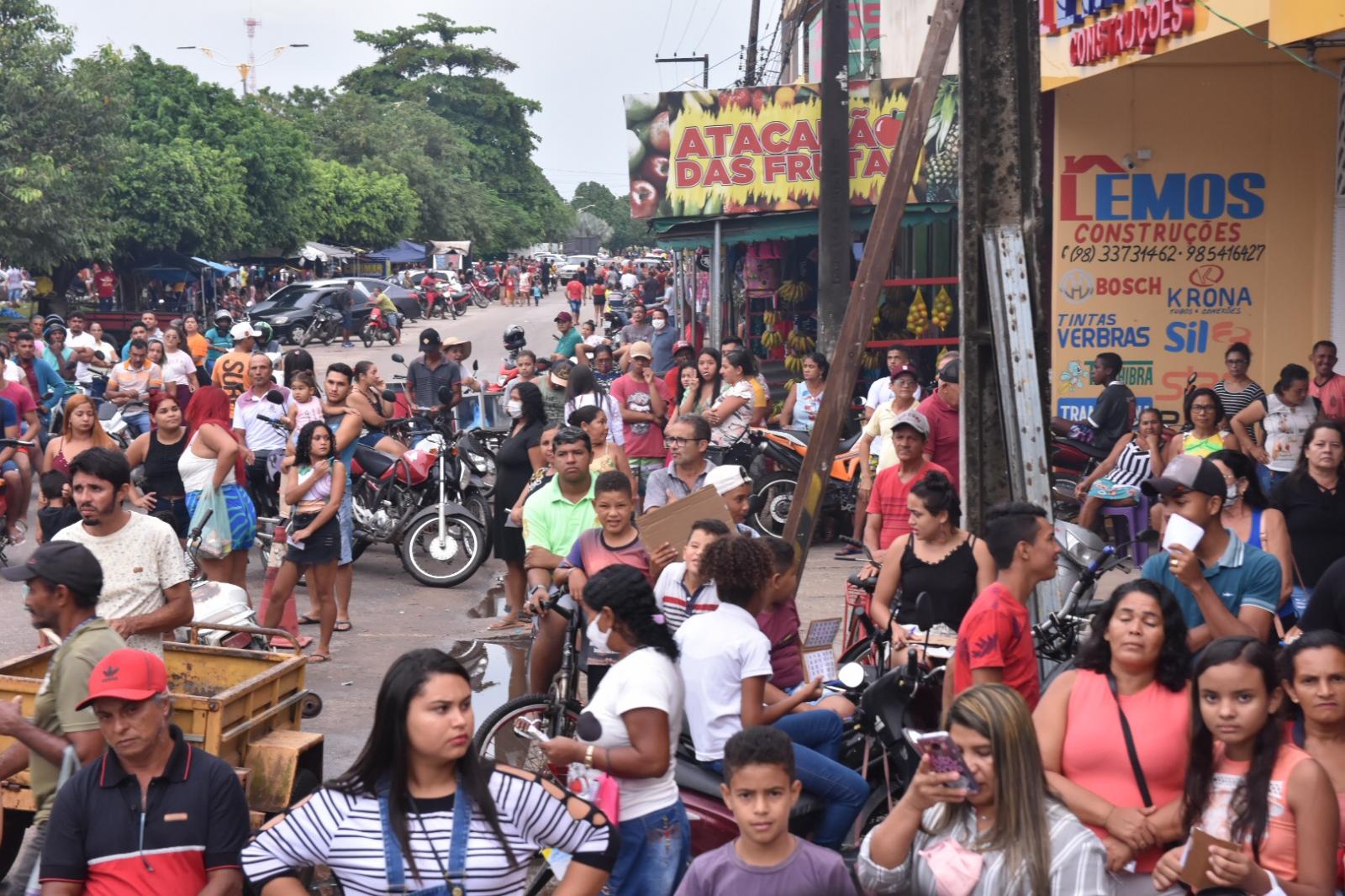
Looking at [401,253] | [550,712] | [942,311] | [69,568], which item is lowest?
[550,712]

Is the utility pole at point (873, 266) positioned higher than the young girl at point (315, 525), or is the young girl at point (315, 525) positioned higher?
the utility pole at point (873, 266)

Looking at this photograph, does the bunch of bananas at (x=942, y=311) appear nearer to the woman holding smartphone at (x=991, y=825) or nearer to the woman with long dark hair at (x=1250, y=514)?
the woman with long dark hair at (x=1250, y=514)

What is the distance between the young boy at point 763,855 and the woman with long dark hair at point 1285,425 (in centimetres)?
789

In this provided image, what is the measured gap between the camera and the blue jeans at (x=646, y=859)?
15.0 ft

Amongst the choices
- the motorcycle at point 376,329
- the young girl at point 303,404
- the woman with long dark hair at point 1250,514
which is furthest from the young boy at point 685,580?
the motorcycle at point 376,329

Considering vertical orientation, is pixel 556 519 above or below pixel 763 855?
above

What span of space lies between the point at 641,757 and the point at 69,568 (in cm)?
203

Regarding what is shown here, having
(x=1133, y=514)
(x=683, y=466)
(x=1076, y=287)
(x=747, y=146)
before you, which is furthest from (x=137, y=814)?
(x=747, y=146)

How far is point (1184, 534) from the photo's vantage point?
527cm

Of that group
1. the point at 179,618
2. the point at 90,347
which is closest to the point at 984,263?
the point at 179,618

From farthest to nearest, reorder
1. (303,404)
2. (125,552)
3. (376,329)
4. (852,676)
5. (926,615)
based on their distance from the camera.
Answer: (376,329) < (303,404) < (926,615) < (125,552) < (852,676)

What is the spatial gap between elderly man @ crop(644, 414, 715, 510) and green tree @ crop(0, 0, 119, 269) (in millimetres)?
24015

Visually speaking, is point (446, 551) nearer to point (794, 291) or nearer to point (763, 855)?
point (763, 855)

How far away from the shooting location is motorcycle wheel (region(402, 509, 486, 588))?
12.2m
